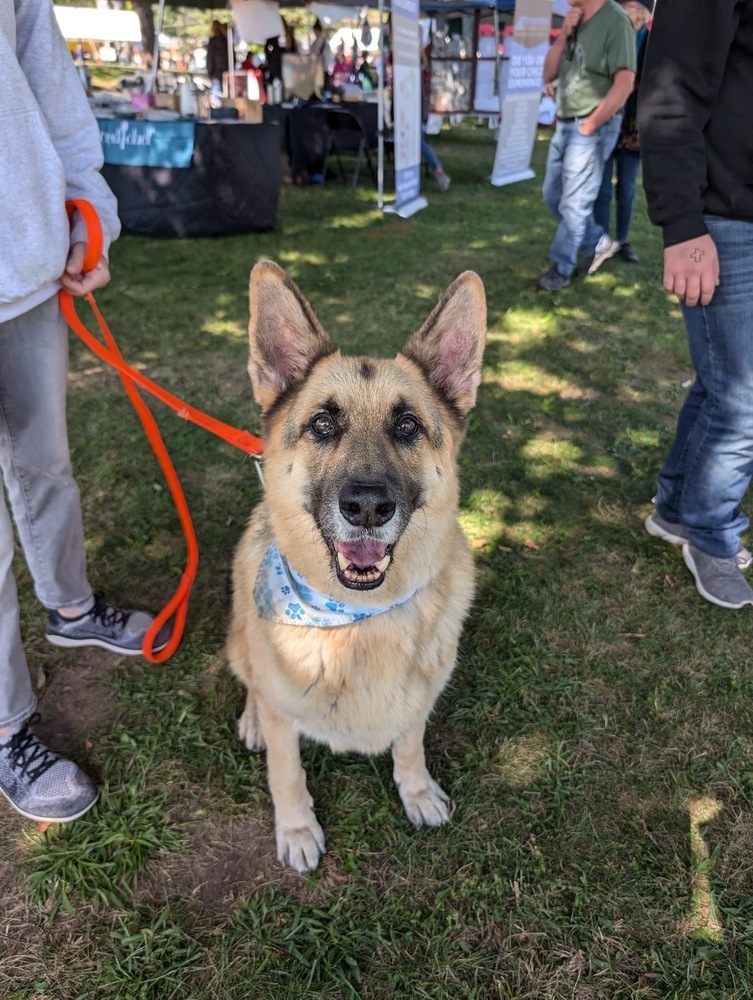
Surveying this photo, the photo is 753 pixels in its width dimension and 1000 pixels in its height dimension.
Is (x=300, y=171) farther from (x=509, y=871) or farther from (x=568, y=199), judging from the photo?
(x=509, y=871)

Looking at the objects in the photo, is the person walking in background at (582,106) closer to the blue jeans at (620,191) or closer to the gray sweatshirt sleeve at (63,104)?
the blue jeans at (620,191)

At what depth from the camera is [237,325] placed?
21.4 ft

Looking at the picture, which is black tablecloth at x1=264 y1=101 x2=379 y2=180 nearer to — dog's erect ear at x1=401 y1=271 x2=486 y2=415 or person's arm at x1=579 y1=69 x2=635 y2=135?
Result: person's arm at x1=579 y1=69 x2=635 y2=135

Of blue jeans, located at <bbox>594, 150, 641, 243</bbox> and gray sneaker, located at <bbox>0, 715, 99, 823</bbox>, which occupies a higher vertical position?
blue jeans, located at <bbox>594, 150, 641, 243</bbox>

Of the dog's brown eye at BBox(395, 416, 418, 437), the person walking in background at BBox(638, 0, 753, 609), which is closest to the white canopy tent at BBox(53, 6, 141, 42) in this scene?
the person walking in background at BBox(638, 0, 753, 609)

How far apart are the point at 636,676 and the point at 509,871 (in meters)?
1.19

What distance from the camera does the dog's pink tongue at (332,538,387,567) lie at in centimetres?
206

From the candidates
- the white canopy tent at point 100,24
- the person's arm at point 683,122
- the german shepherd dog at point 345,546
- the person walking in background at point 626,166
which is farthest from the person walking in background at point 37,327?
the white canopy tent at point 100,24

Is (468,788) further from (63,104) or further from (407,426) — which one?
(63,104)

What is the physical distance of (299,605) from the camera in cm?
221

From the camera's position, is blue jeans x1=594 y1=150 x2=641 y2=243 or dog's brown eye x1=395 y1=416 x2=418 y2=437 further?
blue jeans x1=594 y1=150 x2=641 y2=243

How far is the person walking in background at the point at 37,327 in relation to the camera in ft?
6.58

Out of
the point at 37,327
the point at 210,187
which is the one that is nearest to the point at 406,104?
the point at 210,187

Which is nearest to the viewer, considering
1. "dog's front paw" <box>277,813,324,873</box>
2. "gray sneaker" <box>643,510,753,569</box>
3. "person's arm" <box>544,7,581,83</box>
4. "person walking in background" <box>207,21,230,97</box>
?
"dog's front paw" <box>277,813,324,873</box>
